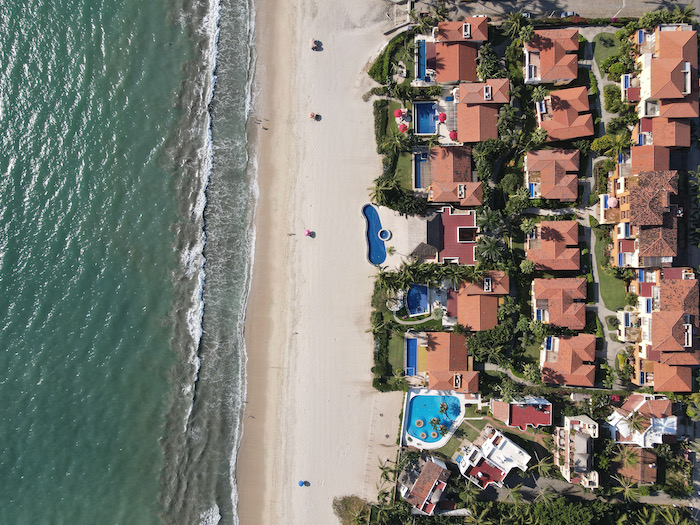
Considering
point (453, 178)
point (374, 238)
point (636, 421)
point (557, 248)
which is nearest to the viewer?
point (636, 421)

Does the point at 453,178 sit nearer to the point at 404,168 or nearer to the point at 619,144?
the point at 404,168

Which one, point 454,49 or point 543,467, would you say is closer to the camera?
point 543,467

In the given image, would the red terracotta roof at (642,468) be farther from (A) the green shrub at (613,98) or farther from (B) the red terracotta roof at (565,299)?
(A) the green shrub at (613,98)

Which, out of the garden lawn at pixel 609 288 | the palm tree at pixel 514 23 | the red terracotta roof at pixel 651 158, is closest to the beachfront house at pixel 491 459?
the garden lawn at pixel 609 288

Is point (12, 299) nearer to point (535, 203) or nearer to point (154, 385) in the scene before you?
point (154, 385)

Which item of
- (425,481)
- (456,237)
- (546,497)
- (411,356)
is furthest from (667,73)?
(425,481)

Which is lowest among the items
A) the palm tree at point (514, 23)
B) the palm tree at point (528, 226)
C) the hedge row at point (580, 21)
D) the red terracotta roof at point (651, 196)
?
the palm tree at point (528, 226)
